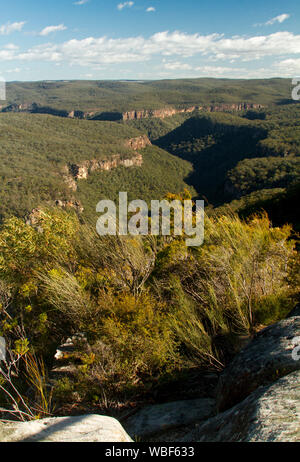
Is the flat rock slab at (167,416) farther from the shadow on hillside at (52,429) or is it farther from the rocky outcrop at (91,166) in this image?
the rocky outcrop at (91,166)

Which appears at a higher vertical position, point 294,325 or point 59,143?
point 59,143

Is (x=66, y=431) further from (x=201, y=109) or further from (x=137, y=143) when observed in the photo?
(x=201, y=109)

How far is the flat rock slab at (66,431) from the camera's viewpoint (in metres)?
2.78

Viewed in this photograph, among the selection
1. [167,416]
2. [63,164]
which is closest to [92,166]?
[63,164]

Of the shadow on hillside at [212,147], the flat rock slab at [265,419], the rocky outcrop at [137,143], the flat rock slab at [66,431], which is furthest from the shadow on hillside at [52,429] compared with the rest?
the rocky outcrop at [137,143]

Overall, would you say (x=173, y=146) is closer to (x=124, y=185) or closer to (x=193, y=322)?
(x=124, y=185)

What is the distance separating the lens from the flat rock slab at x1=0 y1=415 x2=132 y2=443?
2.78 meters

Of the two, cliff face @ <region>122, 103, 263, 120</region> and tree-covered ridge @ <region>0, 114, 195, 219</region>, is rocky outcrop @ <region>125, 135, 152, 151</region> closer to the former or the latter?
tree-covered ridge @ <region>0, 114, 195, 219</region>

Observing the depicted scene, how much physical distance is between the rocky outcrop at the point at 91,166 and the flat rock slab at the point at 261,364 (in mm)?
80184

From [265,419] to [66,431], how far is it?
89.3 inches
